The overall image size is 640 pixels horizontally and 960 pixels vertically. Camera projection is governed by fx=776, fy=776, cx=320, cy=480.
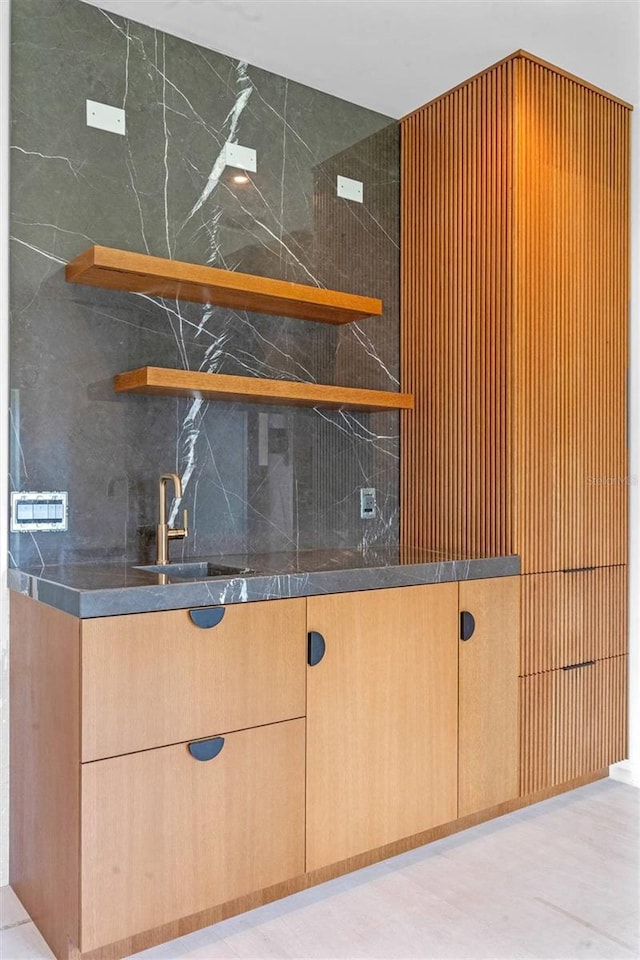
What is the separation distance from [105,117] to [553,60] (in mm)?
1475

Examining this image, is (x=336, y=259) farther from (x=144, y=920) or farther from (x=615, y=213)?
(x=144, y=920)

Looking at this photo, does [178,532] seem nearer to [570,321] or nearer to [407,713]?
[407,713]

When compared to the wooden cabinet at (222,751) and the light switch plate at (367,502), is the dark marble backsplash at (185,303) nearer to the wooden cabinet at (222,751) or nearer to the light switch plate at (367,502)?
the light switch plate at (367,502)

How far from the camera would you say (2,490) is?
211cm

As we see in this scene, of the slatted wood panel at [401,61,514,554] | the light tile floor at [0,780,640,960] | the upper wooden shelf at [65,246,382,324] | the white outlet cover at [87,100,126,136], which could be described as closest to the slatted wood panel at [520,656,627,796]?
the light tile floor at [0,780,640,960]

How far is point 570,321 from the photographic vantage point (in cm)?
272

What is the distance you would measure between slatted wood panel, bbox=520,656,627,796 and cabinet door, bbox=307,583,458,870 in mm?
366

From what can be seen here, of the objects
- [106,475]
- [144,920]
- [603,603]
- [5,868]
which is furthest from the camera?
[603,603]

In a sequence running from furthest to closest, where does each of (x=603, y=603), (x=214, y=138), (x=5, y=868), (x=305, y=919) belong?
1. (x=603, y=603)
2. (x=214, y=138)
3. (x=5, y=868)
4. (x=305, y=919)

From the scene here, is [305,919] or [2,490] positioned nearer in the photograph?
[305,919]

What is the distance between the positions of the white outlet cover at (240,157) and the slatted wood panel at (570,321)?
881mm

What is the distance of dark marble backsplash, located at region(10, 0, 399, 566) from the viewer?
7.18ft

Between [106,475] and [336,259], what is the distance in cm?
118

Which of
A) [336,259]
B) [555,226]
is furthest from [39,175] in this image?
[555,226]
